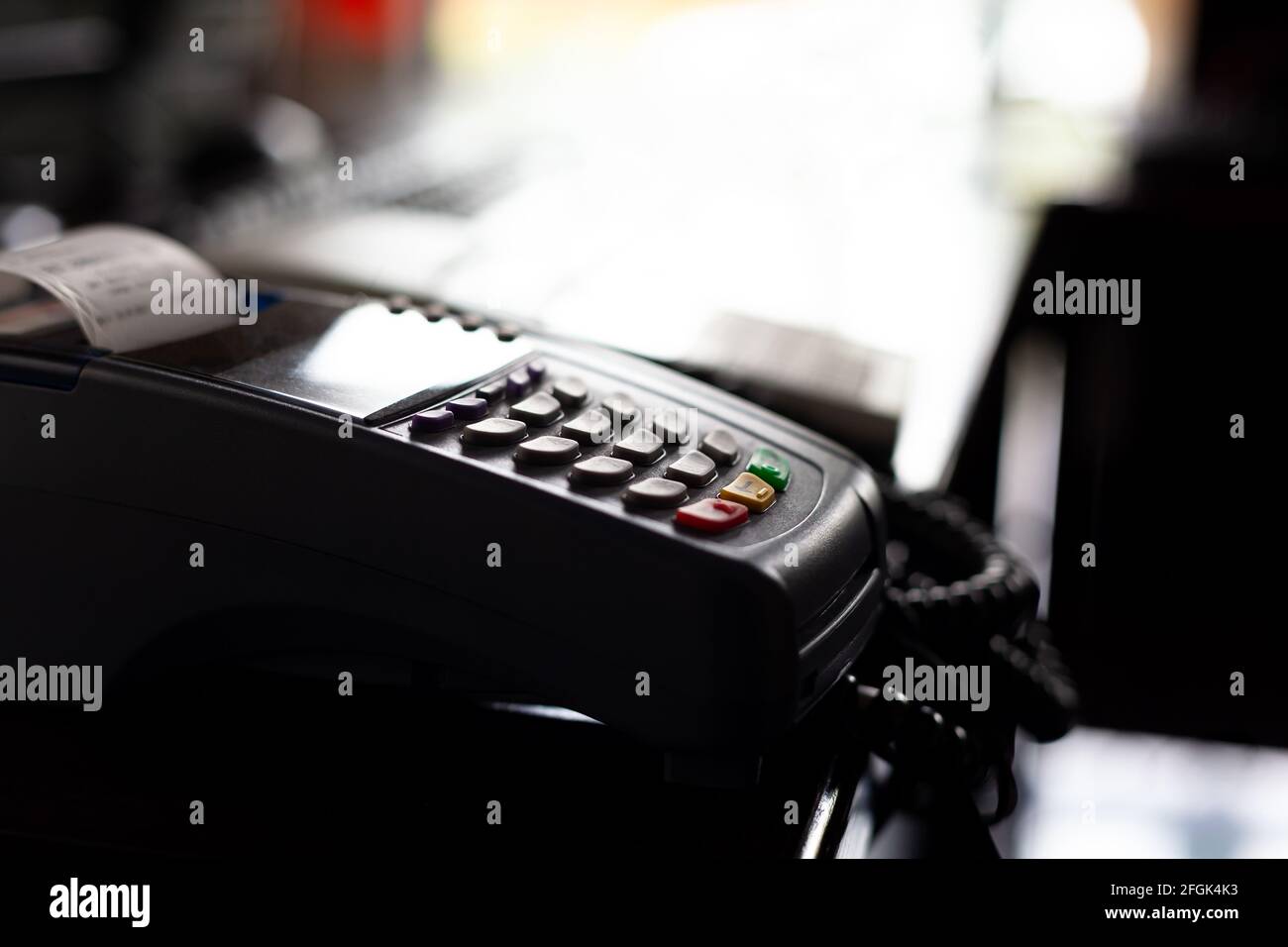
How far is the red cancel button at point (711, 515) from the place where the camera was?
0.33 meters

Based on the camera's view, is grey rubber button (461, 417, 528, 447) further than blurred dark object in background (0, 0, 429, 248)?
A: No

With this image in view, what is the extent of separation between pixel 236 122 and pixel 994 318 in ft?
2.70

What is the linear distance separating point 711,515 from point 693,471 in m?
0.03

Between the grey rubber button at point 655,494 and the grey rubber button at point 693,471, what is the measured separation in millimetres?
10

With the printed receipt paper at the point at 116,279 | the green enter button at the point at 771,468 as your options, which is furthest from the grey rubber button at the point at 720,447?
the printed receipt paper at the point at 116,279

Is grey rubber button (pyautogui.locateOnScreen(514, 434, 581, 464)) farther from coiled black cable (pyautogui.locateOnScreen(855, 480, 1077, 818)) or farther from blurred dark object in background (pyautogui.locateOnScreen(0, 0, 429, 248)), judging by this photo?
blurred dark object in background (pyautogui.locateOnScreen(0, 0, 429, 248))

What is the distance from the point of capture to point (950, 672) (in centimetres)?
45

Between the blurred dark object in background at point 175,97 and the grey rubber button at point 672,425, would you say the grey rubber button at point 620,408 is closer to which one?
the grey rubber button at point 672,425

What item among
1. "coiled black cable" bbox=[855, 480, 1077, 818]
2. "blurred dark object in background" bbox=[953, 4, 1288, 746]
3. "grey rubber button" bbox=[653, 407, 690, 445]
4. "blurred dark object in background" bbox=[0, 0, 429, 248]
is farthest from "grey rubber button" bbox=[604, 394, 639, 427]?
"blurred dark object in background" bbox=[0, 0, 429, 248]

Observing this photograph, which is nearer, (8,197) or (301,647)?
(301,647)

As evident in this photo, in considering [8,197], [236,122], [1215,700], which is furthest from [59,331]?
[8,197]

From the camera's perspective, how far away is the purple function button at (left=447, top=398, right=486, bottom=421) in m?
0.37
